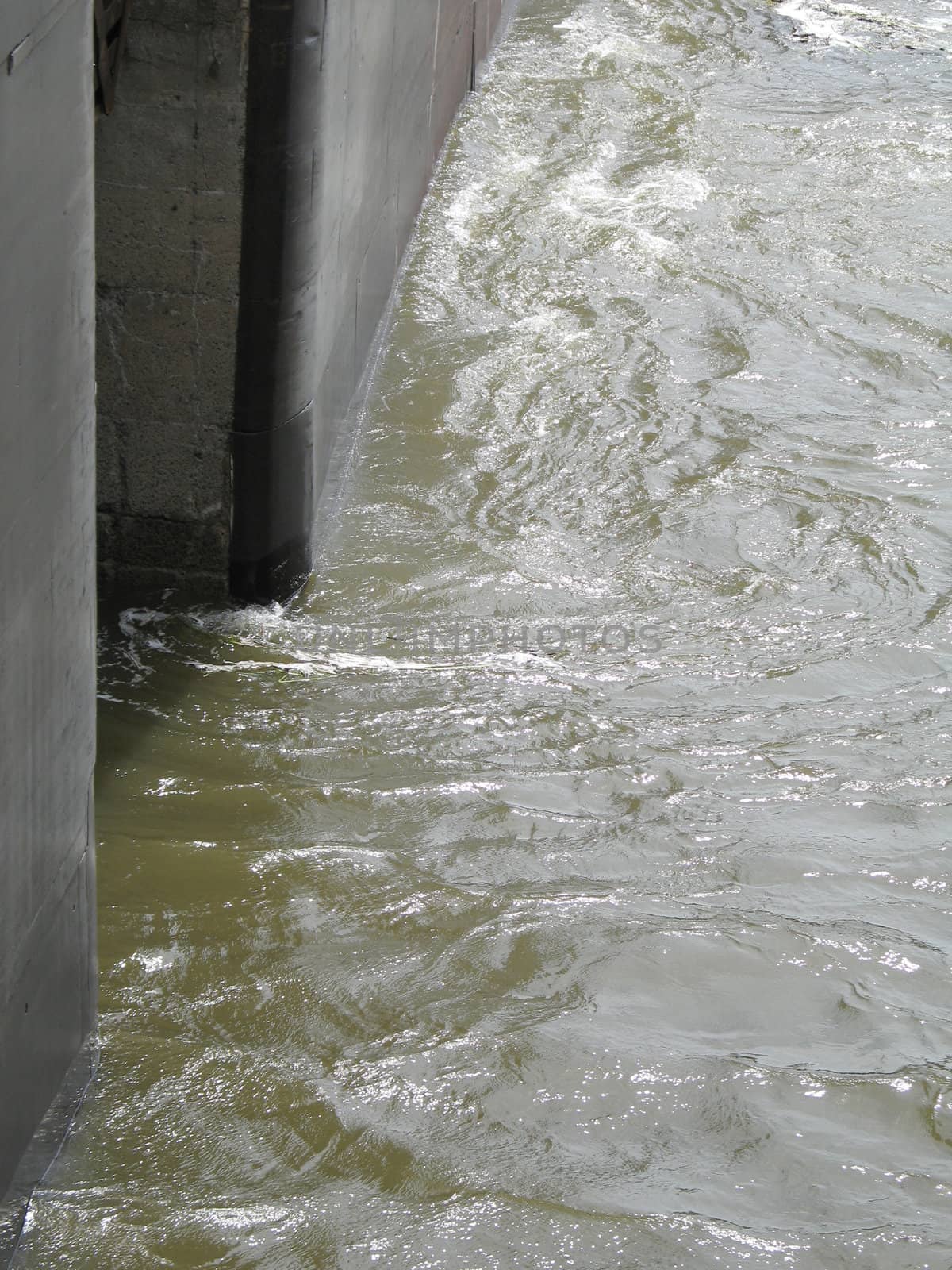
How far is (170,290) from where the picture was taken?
6.35 m

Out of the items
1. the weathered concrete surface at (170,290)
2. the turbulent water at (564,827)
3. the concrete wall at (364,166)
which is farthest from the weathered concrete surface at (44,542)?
the concrete wall at (364,166)

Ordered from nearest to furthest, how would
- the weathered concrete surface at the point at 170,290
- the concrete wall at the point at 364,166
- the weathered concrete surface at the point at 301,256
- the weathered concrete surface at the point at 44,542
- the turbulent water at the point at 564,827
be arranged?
the weathered concrete surface at the point at 44,542
the turbulent water at the point at 564,827
the weathered concrete surface at the point at 170,290
the weathered concrete surface at the point at 301,256
the concrete wall at the point at 364,166

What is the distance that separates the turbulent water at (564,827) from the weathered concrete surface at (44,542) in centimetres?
57

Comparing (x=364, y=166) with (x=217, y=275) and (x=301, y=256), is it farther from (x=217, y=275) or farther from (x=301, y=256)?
(x=217, y=275)

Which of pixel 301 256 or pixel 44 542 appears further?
pixel 301 256

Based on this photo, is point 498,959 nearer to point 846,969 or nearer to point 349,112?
point 846,969

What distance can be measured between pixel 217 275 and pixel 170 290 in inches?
8.6

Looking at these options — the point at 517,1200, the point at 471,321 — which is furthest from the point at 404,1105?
the point at 471,321

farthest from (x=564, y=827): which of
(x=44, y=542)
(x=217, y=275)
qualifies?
(x=217, y=275)

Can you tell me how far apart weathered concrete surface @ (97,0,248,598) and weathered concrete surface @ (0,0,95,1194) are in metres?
2.61

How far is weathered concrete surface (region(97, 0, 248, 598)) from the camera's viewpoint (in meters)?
5.92

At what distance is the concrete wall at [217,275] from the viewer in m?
5.95

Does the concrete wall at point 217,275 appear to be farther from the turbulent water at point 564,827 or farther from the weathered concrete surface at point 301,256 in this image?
the turbulent water at point 564,827

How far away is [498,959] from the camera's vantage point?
16.0 ft
